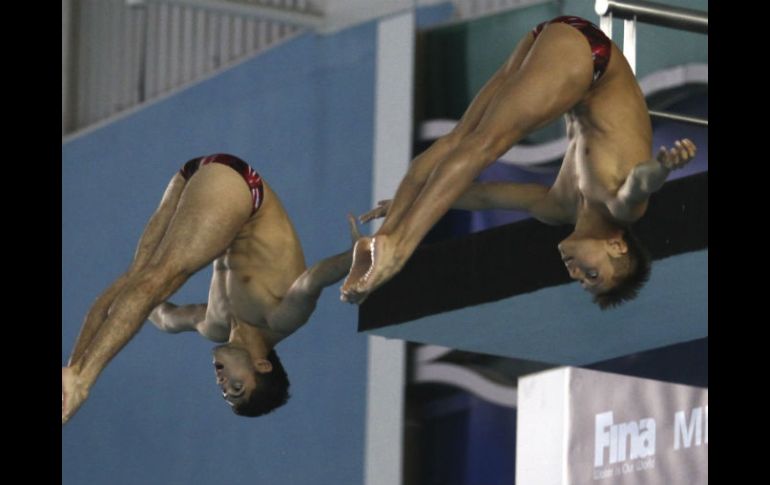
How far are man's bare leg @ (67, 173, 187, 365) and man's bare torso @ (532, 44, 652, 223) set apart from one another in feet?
5.56

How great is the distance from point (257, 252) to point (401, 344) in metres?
1.16

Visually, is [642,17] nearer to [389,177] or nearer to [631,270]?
[631,270]

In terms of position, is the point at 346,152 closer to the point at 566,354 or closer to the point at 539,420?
the point at 566,354

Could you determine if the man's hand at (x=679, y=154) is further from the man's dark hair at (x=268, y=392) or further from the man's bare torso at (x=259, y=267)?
the man's dark hair at (x=268, y=392)

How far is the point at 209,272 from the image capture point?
7.95m

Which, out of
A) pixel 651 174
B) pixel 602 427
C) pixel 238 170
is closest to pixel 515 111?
pixel 651 174

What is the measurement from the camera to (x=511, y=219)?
655 cm

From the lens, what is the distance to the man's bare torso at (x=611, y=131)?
4953mm

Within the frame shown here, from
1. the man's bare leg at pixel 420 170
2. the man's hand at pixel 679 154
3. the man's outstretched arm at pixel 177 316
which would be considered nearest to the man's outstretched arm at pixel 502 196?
the man's bare leg at pixel 420 170

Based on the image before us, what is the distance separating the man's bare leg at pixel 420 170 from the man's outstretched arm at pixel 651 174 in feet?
1.57

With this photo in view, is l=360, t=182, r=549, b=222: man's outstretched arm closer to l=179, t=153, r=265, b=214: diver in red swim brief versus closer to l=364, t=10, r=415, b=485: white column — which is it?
l=179, t=153, r=265, b=214: diver in red swim brief

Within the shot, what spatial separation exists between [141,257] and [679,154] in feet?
7.60
